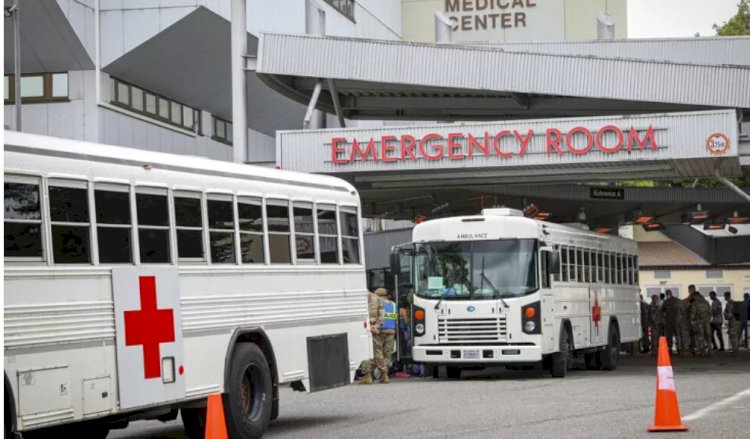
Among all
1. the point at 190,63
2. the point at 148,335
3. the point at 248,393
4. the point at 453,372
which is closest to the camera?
the point at 148,335

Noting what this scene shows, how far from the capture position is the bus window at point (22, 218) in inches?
473

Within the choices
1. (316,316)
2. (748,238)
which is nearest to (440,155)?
(316,316)

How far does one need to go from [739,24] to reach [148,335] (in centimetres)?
4895

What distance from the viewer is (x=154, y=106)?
4825 centimetres

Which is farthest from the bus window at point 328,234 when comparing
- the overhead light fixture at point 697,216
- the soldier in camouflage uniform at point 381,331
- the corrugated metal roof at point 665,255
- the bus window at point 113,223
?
the corrugated metal roof at point 665,255

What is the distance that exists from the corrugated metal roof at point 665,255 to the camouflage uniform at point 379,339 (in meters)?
59.7

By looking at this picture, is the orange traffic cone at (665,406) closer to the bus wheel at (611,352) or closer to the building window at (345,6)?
the bus wheel at (611,352)

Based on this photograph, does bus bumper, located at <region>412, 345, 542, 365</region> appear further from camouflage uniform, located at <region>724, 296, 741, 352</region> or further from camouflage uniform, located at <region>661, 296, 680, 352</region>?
camouflage uniform, located at <region>724, 296, 741, 352</region>

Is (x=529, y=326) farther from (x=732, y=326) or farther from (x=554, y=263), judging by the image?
(x=732, y=326)

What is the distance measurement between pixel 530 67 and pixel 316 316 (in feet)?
53.4

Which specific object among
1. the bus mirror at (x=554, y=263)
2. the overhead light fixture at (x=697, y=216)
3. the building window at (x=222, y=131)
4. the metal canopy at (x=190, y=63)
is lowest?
the bus mirror at (x=554, y=263)

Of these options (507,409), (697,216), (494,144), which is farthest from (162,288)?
(697,216)

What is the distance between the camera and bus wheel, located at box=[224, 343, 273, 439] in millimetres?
15094

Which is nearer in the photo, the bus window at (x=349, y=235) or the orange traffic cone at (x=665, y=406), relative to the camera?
the orange traffic cone at (x=665, y=406)
